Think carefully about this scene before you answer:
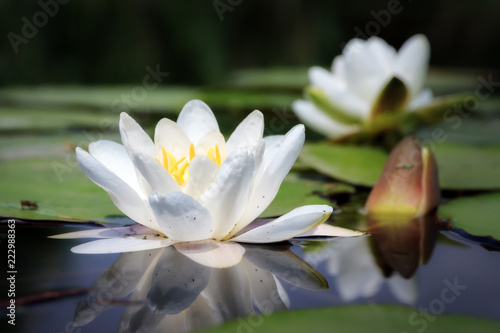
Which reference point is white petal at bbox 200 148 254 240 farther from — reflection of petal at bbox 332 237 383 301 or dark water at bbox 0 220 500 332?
reflection of petal at bbox 332 237 383 301

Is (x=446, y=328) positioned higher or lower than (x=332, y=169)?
higher

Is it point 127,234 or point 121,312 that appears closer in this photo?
point 121,312

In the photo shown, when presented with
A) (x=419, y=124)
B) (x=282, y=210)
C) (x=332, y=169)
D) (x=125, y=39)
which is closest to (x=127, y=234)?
(x=282, y=210)

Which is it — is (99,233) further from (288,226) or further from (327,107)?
(327,107)

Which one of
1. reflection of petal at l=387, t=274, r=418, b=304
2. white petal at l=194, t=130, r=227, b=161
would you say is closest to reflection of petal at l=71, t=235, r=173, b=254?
white petal at l=194, t=130, r=227, b=161

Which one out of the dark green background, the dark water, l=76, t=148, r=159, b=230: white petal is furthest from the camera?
the dark green background

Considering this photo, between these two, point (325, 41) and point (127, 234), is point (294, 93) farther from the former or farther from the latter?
point (325, 41)

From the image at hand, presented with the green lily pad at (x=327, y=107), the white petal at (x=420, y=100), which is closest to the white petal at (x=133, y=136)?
the green lily pad at (x=327, y=107)
